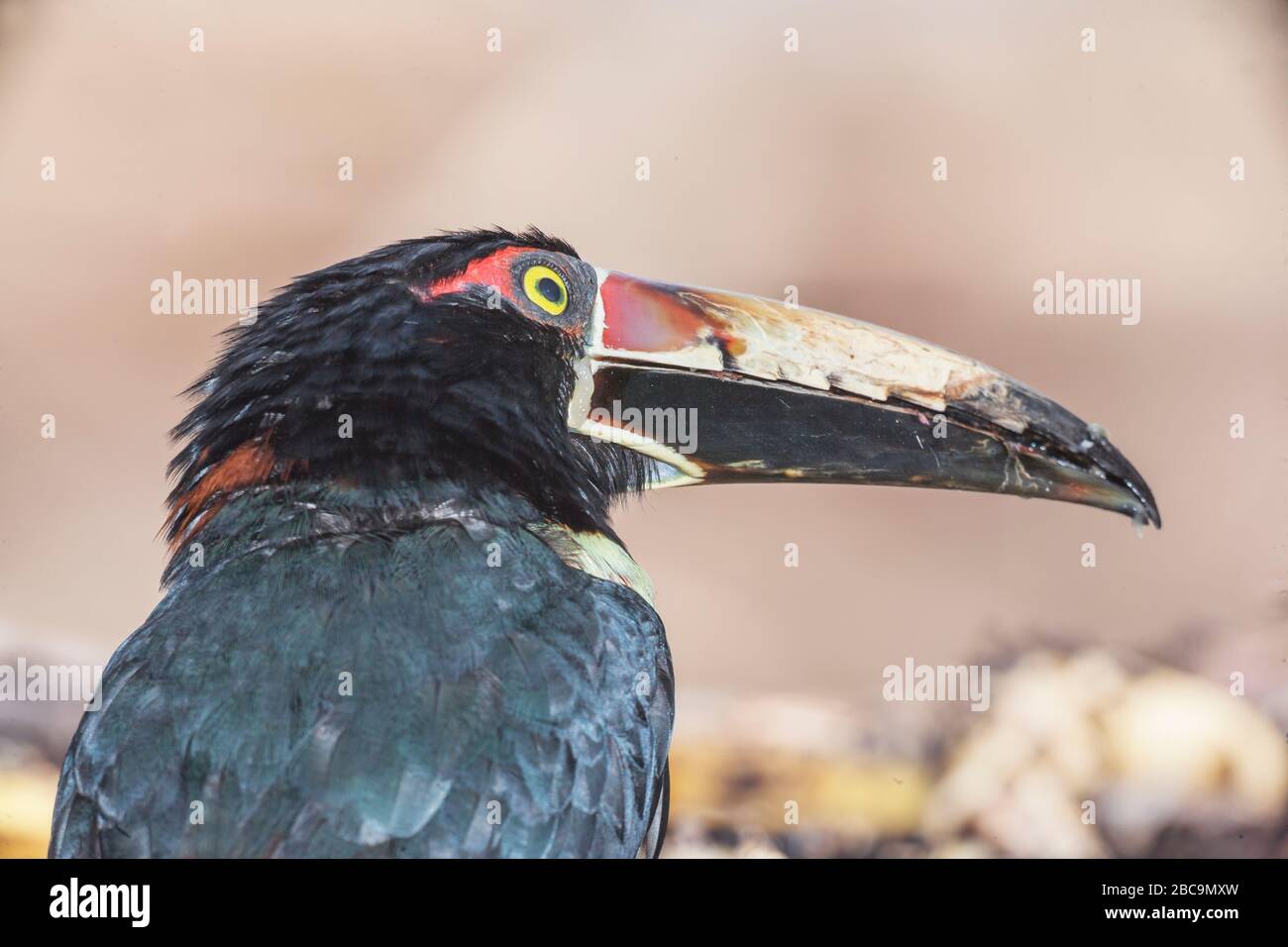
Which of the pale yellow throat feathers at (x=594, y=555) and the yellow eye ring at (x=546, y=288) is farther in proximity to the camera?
the yellow eye ring at (x=546, y=288)

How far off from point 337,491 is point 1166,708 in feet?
10.1

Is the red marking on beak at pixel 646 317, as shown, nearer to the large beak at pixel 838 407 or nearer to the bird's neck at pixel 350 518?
the large beak at pixel 838 407

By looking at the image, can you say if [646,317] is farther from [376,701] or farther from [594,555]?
[376,701]

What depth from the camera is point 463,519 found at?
243 cm

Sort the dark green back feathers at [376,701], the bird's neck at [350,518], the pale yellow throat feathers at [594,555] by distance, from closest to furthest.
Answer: the dark green back feathers at [376,701]
the bird's neck at [350,518]
the pale yellow throat feathers at [594,555]

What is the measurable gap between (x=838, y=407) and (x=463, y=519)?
89 cm

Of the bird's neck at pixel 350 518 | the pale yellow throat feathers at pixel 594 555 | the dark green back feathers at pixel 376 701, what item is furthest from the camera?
the pale yellow throat feathers at pixel 594 555

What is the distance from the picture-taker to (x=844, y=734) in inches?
169

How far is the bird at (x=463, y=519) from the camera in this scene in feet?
6.50

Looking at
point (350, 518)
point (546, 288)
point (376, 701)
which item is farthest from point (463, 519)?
point (546, 288)

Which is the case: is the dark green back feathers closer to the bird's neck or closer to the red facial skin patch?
the bird's neck

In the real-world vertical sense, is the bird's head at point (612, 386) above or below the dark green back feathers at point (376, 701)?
above

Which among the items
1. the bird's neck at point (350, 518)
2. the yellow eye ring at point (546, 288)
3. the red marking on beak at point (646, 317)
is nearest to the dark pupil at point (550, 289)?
the yellow eye ring at point (546, 288)

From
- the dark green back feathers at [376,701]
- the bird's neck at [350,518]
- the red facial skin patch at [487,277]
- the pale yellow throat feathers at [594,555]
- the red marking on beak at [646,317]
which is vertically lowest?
the dark green back feathers at [376,701]
